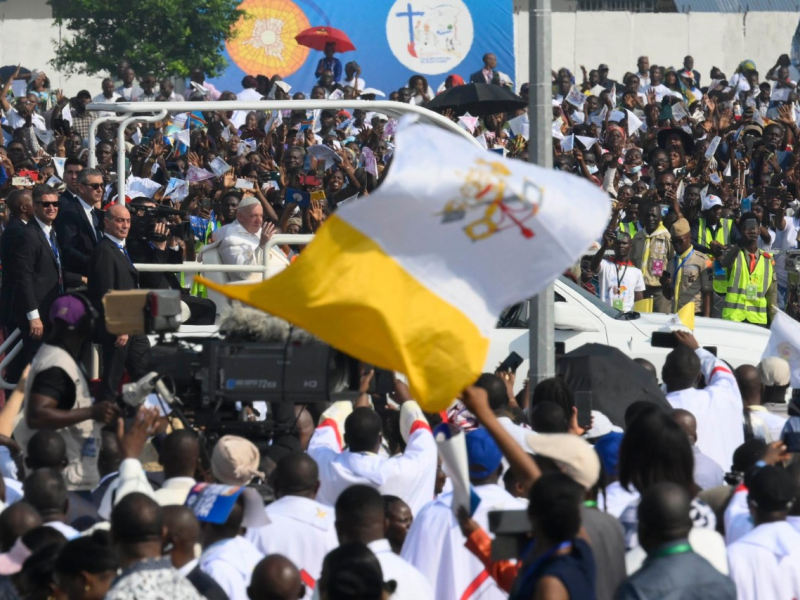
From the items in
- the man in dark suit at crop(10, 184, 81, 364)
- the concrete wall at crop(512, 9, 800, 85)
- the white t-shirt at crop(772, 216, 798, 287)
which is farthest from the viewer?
the concrete wall at crop(512, 9, 800, 85)

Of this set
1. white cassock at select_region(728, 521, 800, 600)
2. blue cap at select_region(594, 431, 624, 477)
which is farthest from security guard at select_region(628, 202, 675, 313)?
white cassock at select_region(728, 521, 800, 600)

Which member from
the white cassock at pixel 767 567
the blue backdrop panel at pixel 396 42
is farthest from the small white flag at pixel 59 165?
the blue backdrop panel at pixel 396 42

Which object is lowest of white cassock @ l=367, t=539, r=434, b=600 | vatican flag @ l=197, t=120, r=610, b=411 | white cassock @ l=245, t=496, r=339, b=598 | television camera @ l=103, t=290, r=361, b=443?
white cassock @ l=245, t=496, r=339, b=598

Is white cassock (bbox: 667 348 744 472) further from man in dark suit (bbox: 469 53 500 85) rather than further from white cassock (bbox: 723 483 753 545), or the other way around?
man in dark suit (bbox: 469 53 500 85)

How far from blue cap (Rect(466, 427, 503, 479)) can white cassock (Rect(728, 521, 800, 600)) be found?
1020 millimetres

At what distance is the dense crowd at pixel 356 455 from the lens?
182 inches

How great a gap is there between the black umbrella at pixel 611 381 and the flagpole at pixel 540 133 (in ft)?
0.77

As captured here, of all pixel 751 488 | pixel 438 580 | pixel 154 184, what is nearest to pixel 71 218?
pixel 154 184

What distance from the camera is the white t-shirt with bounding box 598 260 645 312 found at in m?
14.3

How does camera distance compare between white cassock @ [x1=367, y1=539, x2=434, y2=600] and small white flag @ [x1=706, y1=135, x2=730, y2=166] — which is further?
small white flag @ [x1=706, y1=135, x2=730, y2=166]

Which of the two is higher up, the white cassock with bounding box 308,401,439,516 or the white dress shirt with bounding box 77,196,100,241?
the white dress shirt with bounding box 77,196,100,241

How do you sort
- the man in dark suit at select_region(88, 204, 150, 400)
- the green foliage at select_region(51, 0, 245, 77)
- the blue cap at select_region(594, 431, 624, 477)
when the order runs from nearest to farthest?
the blue cap at select_region(594, 431, 624, 477) → the man in dark suit at select_region(88, 204, 150, 400) → the green foliage at select_region(51, 0, 245, 77)

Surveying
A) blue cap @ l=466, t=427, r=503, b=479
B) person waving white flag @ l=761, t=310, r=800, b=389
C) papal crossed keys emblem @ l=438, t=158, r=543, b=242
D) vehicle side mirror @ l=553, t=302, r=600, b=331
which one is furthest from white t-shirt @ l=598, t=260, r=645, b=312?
papal crossed keys emblem @ l=438, t=158, r=543, b=242

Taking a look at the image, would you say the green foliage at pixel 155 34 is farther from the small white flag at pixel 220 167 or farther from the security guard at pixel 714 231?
the security guard at pixel 714 231
